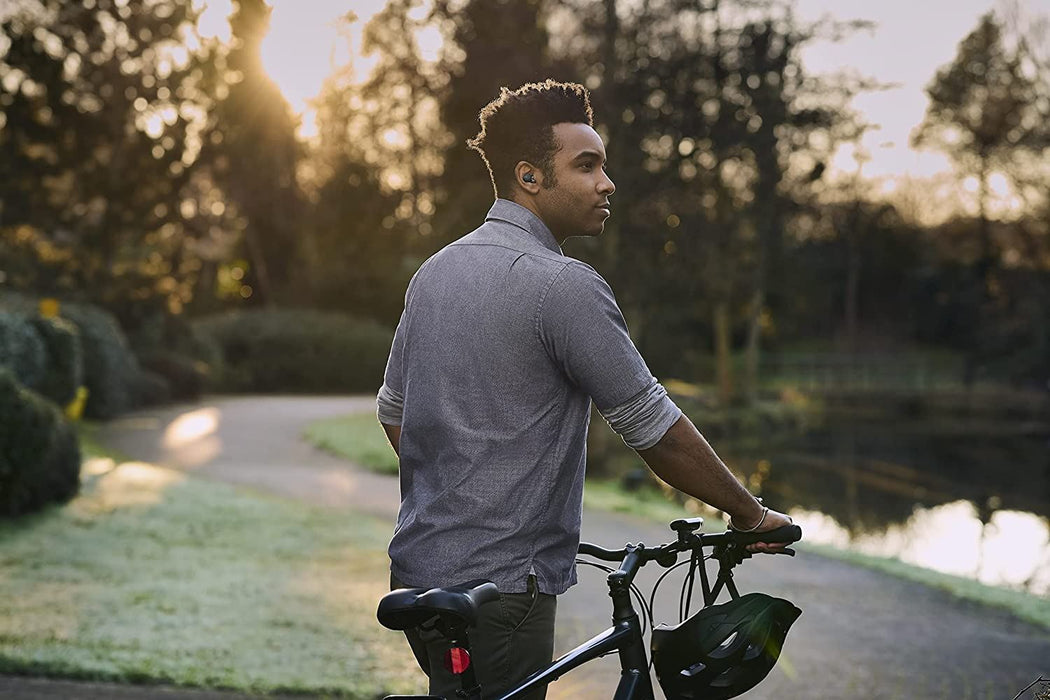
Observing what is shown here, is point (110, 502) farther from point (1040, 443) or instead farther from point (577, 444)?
point (1040, 443)

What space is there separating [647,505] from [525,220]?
12269 mm

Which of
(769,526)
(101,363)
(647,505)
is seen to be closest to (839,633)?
(769,526)

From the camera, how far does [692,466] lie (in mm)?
2768

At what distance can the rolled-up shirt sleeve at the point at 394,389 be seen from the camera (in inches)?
126

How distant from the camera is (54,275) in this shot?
2616 centimetres

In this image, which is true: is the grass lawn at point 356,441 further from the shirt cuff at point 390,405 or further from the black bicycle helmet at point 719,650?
the black bicycle helmet at point 719,650

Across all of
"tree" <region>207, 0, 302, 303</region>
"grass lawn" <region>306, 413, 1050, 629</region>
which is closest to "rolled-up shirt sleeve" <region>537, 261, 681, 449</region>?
"grass lawn" <region>306, 413, 1050, 629</region>

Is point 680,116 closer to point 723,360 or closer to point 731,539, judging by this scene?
point 723,360

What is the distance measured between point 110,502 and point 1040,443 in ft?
75.2

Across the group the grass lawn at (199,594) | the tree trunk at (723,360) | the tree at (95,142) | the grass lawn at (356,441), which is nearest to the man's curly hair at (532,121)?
the grass lawn at (199,594)

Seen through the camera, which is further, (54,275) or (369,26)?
(54,275)

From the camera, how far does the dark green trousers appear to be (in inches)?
113

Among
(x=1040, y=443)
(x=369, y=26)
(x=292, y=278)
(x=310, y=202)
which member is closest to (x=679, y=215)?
(x=369, y=26)

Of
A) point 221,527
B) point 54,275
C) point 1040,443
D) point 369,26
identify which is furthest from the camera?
point 1040,443
